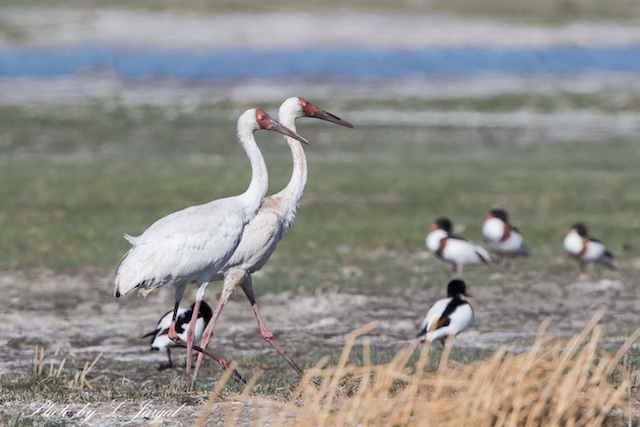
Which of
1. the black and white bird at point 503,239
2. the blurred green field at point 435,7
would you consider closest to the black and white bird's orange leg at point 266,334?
the black and white bird at point 503,239

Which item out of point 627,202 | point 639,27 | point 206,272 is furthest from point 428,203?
point 639,27

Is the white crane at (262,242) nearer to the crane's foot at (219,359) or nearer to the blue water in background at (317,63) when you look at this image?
the crane's foot at (219,359)

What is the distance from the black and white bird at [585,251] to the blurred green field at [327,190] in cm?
25

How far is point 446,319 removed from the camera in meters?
8.83

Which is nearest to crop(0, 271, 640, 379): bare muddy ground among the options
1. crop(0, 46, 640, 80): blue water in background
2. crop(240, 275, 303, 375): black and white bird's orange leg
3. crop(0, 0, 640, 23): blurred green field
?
crop(240, 275, 303, 375): black and white bird's orange leg

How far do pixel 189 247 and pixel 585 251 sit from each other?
6.22 meters

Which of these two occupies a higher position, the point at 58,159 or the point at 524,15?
the point at 524,15

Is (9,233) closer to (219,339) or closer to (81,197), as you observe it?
(81,197)

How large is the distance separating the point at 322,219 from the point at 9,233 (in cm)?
506

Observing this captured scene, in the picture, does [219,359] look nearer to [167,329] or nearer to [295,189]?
[167,329]

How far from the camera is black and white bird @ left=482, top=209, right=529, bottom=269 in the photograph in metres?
12.5

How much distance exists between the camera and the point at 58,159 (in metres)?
21.5

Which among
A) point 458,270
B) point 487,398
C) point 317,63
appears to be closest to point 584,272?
point 458,270

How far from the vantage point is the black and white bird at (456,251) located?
11992mm
